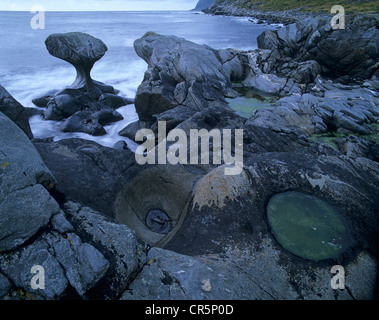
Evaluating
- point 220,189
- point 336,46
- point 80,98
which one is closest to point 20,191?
point 220,189

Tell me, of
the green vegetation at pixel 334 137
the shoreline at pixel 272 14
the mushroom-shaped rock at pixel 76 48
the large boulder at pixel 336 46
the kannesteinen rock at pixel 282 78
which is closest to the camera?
the green vegetation at pixel 334 137

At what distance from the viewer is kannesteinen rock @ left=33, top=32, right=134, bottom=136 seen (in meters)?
16.0

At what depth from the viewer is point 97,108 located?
1862 cm

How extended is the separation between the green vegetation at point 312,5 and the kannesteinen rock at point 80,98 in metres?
44.7

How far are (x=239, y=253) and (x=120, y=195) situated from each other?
13.1 feet

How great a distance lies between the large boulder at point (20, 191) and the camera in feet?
10.8

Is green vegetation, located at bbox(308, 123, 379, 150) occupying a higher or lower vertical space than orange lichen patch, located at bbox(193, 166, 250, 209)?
lower

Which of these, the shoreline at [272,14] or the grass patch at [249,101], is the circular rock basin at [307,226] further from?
the shoreline at [272,14]

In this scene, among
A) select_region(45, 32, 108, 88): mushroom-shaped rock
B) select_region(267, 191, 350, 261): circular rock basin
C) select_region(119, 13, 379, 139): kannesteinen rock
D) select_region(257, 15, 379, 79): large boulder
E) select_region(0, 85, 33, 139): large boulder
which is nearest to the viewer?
select_region(267, 191, 350, 261): circular rock basin

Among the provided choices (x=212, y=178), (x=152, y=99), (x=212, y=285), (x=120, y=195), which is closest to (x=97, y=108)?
(x=152, y=99)

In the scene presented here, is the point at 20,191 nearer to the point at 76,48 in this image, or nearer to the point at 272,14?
the point at 76,48

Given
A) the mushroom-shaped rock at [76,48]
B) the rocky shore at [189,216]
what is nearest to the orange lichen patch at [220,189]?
the rocky shore at [189,216]

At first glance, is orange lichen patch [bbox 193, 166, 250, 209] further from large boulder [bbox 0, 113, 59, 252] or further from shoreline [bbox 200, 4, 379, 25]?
shoreline [bbox 200, 4, 379, 25]

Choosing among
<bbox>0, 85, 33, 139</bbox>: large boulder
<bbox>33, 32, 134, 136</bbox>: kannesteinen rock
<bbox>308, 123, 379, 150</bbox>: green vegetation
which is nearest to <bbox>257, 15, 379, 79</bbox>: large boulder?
<bbox>308, 123, 379, 150</bbox>: green vegetation
